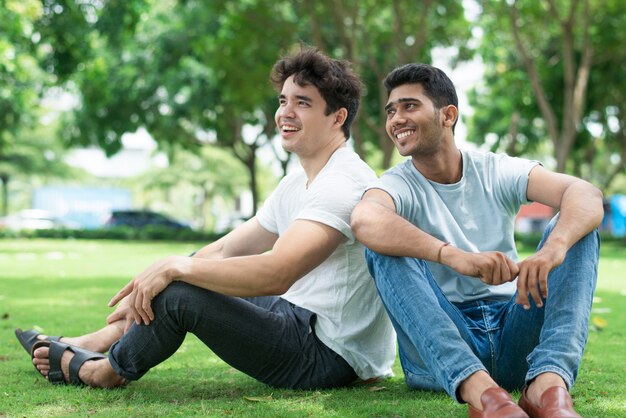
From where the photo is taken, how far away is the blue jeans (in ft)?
10.0

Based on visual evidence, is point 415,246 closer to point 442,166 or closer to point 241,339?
point 442,166

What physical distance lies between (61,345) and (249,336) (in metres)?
0.99

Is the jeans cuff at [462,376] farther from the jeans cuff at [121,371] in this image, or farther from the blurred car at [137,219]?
the blurred car at [137,219]

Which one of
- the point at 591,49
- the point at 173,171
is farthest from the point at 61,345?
the point at 173,171

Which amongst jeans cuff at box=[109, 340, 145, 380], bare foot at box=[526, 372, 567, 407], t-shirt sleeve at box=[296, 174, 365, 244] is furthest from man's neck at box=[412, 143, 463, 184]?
jeans cuff at box=[109, 340, 145, 380]

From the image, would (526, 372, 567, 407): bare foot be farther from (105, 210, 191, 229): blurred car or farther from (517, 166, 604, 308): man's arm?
(105, 210, 191, 229): blurred car

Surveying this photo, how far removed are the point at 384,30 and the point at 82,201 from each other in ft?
145

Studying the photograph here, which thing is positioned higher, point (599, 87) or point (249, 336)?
point (599, 87)

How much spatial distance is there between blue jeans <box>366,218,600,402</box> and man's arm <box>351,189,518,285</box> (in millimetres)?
65

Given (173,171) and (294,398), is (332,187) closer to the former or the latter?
(294,398)

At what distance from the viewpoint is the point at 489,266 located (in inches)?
122

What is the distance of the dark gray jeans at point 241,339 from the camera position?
3.41 meters

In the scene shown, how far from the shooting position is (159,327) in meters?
3.45

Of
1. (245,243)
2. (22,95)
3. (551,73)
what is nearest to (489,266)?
(245,243)
